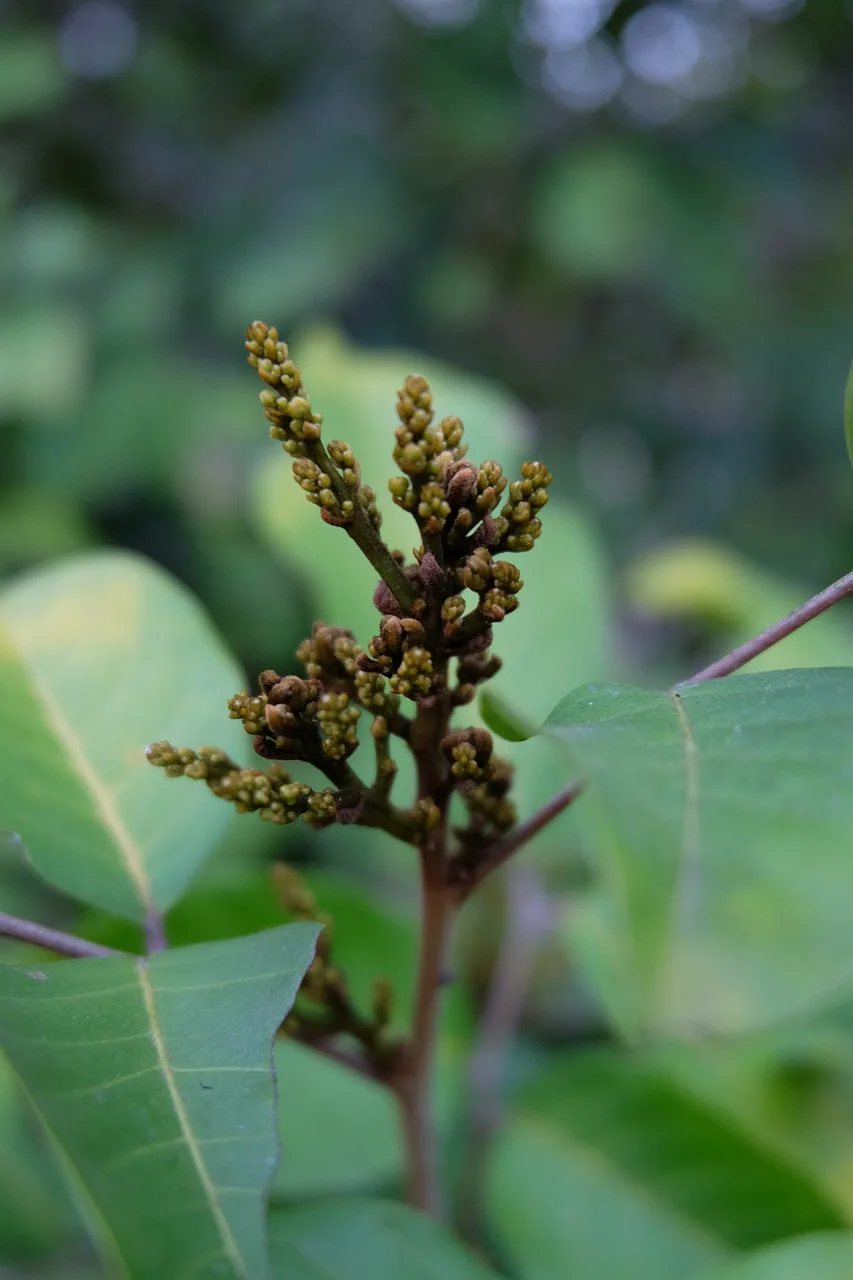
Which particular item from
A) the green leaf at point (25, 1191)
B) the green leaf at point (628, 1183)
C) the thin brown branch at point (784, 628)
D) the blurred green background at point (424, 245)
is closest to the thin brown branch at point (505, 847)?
the thin brown branch at point (784, 628)

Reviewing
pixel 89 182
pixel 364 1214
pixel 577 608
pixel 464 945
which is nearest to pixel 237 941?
pixel 364 1214

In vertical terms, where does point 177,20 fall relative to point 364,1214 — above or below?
above

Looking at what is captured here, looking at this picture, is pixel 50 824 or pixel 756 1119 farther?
pixel 756 1119

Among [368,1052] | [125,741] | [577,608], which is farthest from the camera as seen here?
[577,608]

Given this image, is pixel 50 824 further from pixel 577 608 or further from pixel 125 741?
pixel 577 608

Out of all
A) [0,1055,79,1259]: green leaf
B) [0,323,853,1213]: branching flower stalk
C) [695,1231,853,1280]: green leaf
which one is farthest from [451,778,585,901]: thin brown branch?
[0,1055,79,1259]: green leaf

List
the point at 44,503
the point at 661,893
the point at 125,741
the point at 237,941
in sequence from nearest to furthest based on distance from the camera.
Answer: the point at 661,893 < the point at 237,941 < the point at 125,741 < the point at 44,503

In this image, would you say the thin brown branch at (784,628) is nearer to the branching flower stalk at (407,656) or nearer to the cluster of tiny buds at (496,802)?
the branching flower stalk at (407,656)
